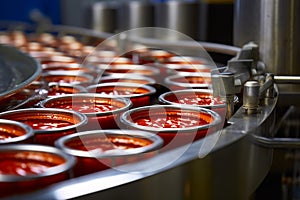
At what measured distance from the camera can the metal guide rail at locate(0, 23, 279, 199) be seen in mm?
1030

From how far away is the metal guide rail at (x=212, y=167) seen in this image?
103cm

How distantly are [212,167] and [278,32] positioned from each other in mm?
1170

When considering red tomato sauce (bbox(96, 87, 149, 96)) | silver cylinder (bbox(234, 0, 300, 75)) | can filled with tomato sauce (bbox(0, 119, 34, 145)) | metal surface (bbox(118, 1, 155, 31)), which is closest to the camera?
can filled with tomato sauce (bbox(0, 119, 34, 145))

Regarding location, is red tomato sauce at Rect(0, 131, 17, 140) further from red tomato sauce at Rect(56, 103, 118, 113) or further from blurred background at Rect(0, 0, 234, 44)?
blurred background at Rect(0, 0, 234, 44)

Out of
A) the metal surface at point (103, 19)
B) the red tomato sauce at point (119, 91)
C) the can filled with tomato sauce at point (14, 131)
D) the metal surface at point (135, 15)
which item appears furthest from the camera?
the metal surface at point (103, 19)

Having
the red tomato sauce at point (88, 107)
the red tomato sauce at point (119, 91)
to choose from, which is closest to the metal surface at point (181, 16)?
the red tomato sauce at point (119, 91)

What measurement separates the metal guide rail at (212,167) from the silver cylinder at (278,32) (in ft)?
1.64

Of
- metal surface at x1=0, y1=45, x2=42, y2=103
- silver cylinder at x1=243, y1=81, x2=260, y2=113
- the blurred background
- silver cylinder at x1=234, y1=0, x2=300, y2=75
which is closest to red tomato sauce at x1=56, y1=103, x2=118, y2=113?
metal surface at x1=0, y1=45, x2=42, y2=103

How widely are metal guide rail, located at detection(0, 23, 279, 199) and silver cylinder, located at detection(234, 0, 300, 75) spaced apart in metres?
0.50

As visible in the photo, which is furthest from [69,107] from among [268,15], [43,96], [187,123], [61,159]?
[268,15]

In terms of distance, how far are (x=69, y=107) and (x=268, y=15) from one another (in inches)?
41.4

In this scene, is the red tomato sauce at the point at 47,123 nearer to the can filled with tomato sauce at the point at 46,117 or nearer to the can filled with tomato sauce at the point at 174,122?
the can filled with tomato sauce at the point at 46,117

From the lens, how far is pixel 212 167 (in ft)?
3.95

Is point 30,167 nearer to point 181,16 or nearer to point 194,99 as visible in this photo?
point 194,99
